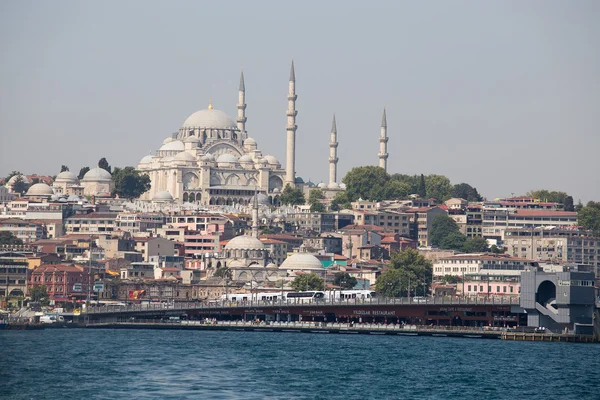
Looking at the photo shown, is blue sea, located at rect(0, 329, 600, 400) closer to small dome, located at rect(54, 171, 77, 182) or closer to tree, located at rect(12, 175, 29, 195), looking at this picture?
small dome, located at rect(54, 171, 77, 182)

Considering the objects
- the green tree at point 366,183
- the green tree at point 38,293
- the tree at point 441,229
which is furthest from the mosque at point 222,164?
the green tree at point 38,293

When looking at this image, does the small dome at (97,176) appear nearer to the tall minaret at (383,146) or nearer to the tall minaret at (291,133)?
the tall minaret at (291,133)

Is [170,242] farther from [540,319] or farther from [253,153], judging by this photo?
[540,319]

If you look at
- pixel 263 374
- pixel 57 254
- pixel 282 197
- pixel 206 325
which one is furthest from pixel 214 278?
pixel 263 374

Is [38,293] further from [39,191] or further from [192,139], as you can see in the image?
[192,139]

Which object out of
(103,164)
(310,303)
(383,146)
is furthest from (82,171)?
(310,303)

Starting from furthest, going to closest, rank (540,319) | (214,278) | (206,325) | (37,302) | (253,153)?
(253,153) → (214,278) → (37,302) → (206,325) → (540,319)

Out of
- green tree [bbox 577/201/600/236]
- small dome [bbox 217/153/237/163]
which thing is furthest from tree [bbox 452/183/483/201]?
small dome [bbox 217/153/237/163]
